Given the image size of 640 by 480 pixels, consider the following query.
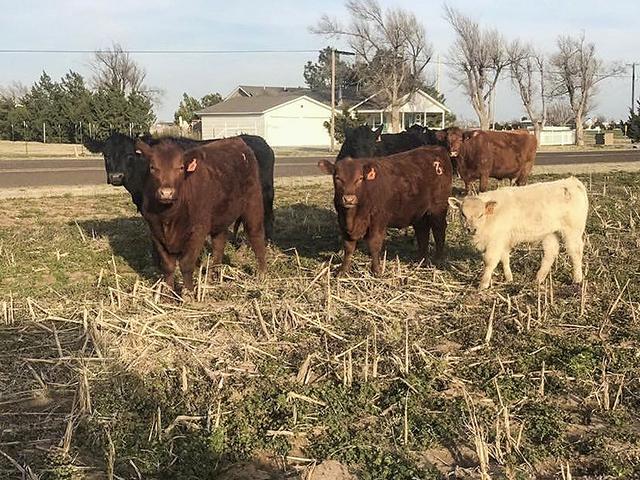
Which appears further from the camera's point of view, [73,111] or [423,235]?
[73,111]

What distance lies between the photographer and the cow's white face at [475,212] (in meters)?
7.54

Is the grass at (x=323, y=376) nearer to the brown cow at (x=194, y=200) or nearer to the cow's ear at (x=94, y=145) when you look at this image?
the brown cow at (x=194, y=200)

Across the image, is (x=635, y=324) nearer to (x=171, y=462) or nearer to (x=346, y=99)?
(x=171, y=462)

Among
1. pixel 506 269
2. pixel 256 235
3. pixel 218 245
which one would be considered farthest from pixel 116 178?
pixel 506 269

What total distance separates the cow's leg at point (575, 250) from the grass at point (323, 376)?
243mm

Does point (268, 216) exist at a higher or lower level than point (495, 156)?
lower

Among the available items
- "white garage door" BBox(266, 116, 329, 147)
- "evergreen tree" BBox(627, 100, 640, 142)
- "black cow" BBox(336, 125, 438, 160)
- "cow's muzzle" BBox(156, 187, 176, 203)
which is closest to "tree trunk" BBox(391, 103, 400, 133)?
"white garage door" BBox(266, 116, 329, 147)

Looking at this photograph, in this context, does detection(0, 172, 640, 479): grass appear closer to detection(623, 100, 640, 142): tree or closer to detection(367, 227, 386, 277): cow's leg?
detection(367, 227, 386, 277): cow's leg

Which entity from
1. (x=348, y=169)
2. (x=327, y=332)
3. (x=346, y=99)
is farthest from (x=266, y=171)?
(x=346, y=99)

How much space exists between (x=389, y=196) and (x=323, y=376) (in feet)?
12.8

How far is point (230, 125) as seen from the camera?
2544 inches

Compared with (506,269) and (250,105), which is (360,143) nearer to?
(506,269)

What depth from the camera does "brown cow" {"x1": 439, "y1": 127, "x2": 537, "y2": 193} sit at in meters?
15.9

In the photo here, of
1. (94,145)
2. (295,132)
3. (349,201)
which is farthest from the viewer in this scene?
(295,132)
